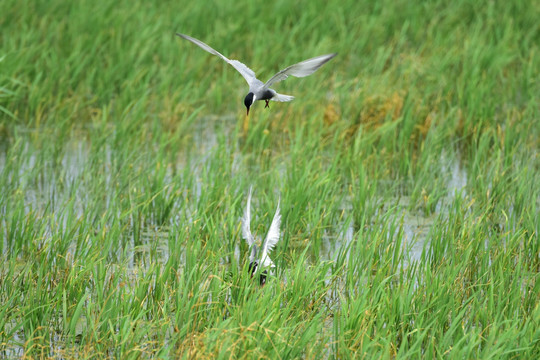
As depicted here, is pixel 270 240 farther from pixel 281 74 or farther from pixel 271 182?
pixel 271 182

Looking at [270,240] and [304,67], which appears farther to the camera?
[270,240]

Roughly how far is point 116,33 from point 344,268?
189 inches

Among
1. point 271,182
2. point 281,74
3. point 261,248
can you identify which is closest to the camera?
point 281,74

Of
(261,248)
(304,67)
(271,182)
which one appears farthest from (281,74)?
(271,182)

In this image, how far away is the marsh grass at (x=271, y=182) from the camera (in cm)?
345

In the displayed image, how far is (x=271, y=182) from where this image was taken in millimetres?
5074

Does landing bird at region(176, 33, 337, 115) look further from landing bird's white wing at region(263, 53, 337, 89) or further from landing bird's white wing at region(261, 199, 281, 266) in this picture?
landing bird's white wing at region(261, 199, 281, 266)

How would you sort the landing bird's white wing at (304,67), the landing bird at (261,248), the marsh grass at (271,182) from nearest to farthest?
the landing bird's white wing at (304,67)
the marsh grass at (271,182)
the landing bird at (261,248)

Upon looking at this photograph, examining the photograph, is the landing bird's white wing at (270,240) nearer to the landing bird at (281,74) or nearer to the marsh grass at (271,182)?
the marsh grass at (271,182)

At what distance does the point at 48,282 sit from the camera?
12.4 ft

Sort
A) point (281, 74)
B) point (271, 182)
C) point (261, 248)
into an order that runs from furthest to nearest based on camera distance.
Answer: point (271, 182)
point (261, 248)
point (281, 74)

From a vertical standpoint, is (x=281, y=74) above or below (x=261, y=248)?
above

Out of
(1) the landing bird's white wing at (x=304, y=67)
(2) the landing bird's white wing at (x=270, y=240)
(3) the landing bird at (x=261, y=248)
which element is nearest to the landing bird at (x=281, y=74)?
(1) the landing bird's white wing at (x=304, y=67)

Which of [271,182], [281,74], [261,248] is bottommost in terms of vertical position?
[261,248]
